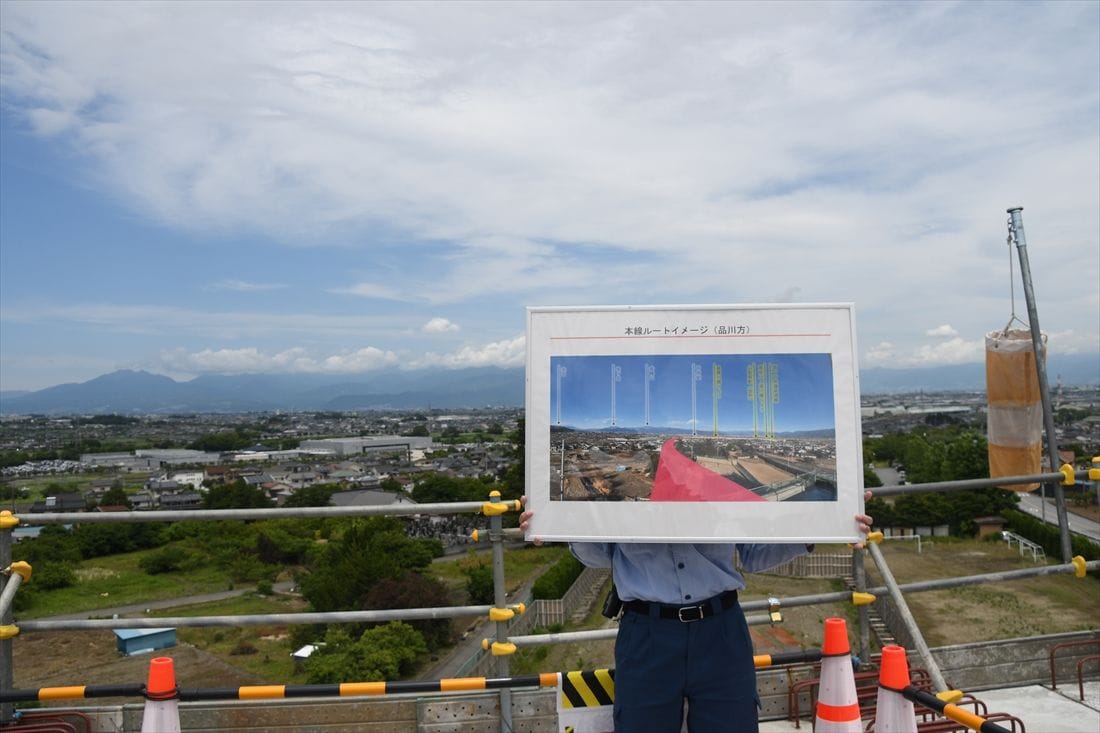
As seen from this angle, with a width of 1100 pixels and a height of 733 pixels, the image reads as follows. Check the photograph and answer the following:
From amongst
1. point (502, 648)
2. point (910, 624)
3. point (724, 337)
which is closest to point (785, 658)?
point (910, 624)

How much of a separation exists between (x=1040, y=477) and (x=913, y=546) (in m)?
30.9

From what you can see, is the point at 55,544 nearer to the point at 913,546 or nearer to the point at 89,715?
the point at 89,715

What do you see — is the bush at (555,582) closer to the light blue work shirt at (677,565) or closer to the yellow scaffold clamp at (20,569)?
the yellow scaffold clamp at (20,569)

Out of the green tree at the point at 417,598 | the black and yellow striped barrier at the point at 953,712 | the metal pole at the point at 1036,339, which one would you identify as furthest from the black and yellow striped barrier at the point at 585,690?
the green tree at the point at 417,598

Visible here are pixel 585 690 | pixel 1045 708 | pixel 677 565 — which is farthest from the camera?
pixel 1045 708

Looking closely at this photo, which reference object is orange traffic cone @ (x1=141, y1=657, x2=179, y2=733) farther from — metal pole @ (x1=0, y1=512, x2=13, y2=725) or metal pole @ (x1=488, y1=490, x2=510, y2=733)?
metal pole @ (x1=488, y1=490, x2=510, y2=733)

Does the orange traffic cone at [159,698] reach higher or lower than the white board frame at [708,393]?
lower

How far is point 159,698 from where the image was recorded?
3078 mm

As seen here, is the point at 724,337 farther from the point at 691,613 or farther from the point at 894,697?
the point at 894,697

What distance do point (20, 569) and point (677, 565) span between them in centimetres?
350

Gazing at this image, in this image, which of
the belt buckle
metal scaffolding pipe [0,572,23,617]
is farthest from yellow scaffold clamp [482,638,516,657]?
metal scaffolding pipe [0,572,23,617]

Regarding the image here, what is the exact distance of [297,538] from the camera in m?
31.4

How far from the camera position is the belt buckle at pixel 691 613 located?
2.55 metres

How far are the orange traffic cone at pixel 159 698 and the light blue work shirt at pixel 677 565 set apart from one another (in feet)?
6.35
